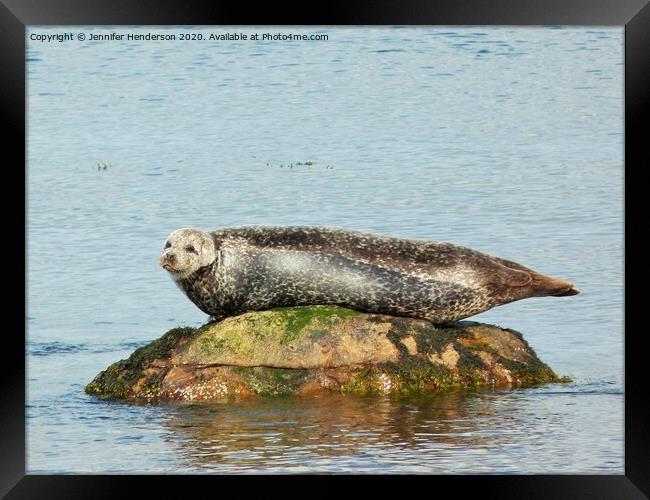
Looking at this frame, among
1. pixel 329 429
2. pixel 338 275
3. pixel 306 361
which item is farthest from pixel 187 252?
pixel 329 429

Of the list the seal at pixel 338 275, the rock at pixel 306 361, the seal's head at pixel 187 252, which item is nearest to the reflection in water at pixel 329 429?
the rock at pixel 306 361

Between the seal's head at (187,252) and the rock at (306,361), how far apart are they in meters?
0.73

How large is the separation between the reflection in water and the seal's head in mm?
1752

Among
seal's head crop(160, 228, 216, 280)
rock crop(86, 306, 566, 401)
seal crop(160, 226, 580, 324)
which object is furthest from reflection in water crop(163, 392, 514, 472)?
seal's head crop(160, 228, 216, 280)

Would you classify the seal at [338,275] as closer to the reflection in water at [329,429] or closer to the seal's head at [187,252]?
the seal's head at [187,252]

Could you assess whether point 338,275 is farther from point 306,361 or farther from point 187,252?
point 187,252

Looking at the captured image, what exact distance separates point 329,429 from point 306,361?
63.5 inches

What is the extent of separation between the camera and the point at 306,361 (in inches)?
562

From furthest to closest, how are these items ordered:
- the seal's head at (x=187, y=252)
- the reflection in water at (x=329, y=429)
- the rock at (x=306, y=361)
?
the seal's head at (x=187, y=252) < the rock at (x=306, y=361) < the reflection in water at (x=329, y=429)

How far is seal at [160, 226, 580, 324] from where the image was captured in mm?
14922

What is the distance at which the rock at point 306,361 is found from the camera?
1419 centimetres
